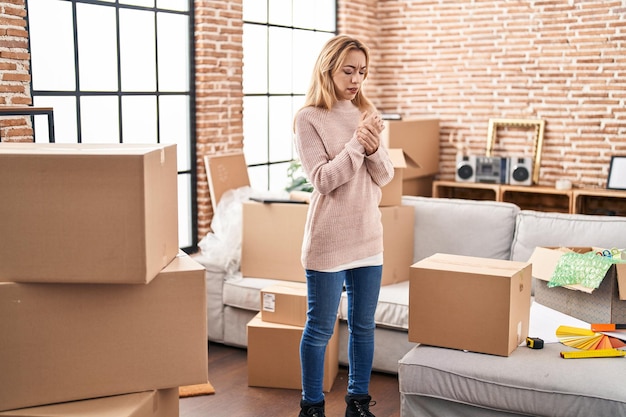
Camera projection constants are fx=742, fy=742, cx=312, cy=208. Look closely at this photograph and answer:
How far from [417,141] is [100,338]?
4563 mm

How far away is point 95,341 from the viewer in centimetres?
205

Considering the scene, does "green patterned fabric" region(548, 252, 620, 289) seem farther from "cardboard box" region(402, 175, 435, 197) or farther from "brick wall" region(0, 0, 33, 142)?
"cardboard box" region(402, 175, 435, 197)

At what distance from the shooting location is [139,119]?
177 inches

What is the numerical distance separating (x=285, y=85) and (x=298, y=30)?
478 mm

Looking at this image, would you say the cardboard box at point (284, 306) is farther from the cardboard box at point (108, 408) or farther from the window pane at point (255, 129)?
the window pane at point (255, 129)

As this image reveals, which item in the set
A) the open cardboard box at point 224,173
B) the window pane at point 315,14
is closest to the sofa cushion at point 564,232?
the open cardboard box at point 224,173

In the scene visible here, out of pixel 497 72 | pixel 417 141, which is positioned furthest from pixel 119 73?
pixel 497 72

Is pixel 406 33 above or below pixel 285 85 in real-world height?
above

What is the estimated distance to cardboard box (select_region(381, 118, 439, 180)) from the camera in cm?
590

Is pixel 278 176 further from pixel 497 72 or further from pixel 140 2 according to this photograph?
pixel 497 72

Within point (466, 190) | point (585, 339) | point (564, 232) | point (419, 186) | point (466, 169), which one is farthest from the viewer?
point (466, 190)

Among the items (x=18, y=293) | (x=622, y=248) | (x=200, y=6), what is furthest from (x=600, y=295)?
(x=200, y=6)

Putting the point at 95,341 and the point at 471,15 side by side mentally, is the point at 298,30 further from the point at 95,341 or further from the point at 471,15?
the point at 95,341

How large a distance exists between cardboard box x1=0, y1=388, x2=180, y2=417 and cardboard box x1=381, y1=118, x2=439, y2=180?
3.99 m
